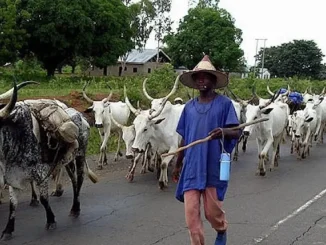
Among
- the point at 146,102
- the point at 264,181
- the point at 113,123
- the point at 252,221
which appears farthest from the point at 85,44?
the point at 252,221

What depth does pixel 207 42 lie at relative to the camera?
60.9 m

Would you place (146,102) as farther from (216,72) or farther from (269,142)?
(216,72)

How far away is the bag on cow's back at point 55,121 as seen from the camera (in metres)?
7.55

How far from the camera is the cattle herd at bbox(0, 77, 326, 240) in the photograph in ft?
23.5

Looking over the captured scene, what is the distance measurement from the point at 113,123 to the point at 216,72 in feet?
27.0

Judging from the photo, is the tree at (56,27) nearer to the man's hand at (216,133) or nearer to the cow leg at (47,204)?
the cow leg at (47,204)

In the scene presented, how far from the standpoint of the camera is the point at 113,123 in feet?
45.2

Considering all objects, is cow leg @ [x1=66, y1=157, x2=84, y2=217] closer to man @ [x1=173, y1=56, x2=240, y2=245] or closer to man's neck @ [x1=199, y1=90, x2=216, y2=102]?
man @ [x1=173, y1=56, x2=240, y2=245]

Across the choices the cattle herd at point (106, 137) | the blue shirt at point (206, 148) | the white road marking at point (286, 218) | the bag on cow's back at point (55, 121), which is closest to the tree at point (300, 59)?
the cattle herd at point (106, 137)

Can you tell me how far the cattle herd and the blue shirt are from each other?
2195 millimetres

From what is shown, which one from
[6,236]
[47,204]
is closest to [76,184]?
[47,204]

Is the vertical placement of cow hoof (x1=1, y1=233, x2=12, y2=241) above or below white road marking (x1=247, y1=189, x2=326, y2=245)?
below

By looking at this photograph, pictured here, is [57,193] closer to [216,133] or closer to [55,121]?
[55,121]

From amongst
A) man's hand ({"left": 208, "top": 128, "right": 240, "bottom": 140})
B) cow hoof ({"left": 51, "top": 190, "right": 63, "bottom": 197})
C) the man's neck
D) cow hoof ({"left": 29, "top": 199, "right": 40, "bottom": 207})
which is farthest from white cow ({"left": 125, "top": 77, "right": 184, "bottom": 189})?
man's hand ({"left": 208, "top": 128, "right": 240, "bottom": 140})
